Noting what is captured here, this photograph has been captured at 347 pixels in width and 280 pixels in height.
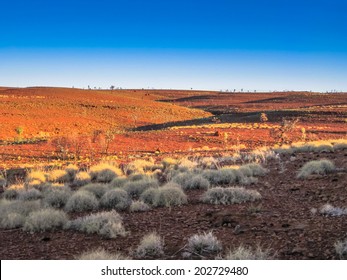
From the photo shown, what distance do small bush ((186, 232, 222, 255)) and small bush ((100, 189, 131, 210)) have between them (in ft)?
11.7

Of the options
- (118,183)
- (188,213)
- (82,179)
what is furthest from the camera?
(82,179)

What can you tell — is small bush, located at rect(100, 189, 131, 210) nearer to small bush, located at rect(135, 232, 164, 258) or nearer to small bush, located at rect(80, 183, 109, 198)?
small bush, located at rect(80, 183, 109, 198)

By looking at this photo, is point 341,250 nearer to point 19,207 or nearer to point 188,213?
point 188,213

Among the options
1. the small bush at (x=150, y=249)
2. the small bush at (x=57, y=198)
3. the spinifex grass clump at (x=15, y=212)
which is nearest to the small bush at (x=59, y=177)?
the small bush at (x=57, y=198)

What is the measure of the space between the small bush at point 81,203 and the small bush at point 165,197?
4.18ft

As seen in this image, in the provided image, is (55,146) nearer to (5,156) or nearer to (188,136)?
(5,156)

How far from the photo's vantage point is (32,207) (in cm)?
936

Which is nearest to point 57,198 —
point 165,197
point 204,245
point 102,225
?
point 165,197

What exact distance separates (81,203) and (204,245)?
173 inches

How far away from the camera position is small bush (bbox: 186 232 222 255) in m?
6.18

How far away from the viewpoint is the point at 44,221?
8109 millimetres

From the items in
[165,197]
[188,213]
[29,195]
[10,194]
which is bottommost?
[10,194]

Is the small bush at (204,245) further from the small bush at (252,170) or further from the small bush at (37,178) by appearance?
the small bush at (37,178)

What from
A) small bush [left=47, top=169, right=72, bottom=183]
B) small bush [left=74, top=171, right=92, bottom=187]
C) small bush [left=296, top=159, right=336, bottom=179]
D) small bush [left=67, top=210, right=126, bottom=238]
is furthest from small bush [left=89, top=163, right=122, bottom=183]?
small bush [left=296, top=159, right=336, bottom=179]
